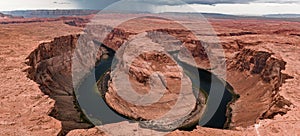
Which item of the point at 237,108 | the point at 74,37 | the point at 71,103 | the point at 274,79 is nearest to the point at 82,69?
the point at 74,37

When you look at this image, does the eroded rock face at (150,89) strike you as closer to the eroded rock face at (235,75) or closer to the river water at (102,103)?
the eroded rock face at (235,75)

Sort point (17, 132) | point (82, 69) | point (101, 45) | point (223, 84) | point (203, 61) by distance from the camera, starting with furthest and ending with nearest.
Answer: point (101, 45) → point (203, 61) → point (82, 69) → point (223, 84) → point (17, 132)

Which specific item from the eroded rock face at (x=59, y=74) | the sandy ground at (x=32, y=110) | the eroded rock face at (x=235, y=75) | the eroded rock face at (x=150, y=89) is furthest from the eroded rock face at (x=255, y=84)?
the eroded rock face at (x=59, y=74)

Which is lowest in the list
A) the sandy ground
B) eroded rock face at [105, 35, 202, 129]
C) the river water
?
the river water

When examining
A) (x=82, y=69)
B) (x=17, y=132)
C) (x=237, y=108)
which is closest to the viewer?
(x=17, y=132)

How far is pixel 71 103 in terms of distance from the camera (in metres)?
52.0

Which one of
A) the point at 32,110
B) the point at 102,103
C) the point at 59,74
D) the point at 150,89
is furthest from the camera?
the point at 59,74

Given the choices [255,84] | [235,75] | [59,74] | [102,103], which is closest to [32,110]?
[102,103]

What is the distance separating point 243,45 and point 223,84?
1457 centimetres

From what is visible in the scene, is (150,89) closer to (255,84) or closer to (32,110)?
(255,84)

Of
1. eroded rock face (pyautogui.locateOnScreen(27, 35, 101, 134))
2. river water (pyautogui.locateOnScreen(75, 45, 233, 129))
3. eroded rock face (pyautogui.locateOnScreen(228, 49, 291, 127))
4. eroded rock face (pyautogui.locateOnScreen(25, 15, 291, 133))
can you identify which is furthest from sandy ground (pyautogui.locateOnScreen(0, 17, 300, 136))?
river water (pyautogui.locateOnScreen(75, 45, 233, 129))

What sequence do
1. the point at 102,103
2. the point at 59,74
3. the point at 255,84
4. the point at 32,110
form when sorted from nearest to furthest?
1. the point at 32,110
2. the point at 102,103
3. the point at 255,84
4. the point at 59,74

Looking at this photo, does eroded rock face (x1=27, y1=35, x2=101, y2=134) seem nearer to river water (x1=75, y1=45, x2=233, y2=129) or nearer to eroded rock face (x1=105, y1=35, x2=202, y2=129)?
river water (x1=75, y1=45, x2=233, y2=129)

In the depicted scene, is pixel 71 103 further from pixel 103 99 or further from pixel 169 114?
pixel 169 114
